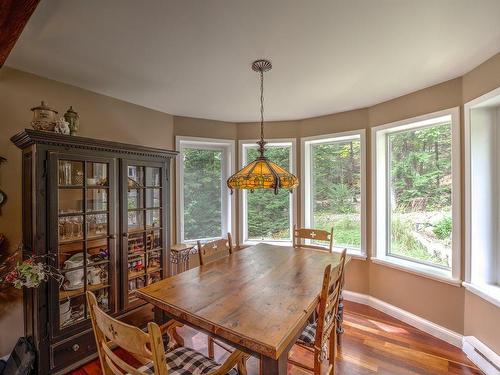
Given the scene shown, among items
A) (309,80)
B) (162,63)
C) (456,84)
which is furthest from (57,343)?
(456,84)

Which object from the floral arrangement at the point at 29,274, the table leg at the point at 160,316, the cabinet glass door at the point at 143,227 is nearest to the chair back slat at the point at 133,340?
the table leg at the point at 160,316

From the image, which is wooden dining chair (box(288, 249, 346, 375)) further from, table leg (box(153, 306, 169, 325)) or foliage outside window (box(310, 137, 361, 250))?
foliage outside window (box(310, 137, 361, 250))

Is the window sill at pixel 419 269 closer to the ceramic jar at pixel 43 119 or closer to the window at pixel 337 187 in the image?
the window at pixel 337 187

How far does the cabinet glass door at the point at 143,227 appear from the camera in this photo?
230 cm

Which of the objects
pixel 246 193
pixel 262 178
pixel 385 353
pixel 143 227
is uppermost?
pixel 262 178

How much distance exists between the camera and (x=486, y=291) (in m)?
1.93

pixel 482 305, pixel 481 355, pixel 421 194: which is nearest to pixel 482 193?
pixel 421 194

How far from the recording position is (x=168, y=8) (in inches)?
52.1

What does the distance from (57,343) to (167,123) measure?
243 cm

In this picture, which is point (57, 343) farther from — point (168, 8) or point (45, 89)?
point (168, 8)

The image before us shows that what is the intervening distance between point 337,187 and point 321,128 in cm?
81

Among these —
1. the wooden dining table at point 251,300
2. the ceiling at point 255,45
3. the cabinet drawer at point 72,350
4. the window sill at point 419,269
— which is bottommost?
the cabinet drawer at point 72,350

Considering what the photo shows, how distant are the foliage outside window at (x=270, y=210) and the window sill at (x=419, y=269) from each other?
4.08ft

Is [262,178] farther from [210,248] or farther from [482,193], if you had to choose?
[482,193]
